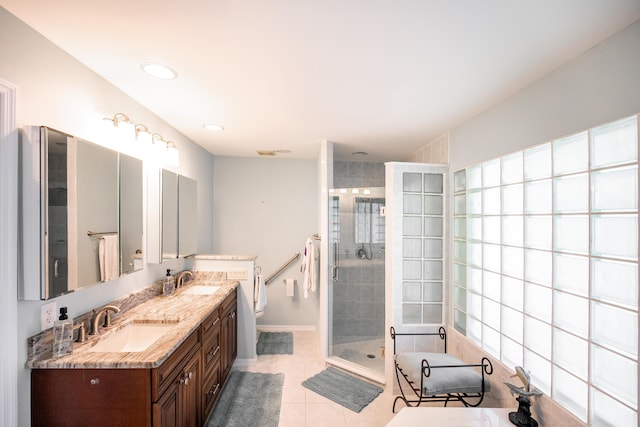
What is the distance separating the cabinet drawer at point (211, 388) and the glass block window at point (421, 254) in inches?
69.9

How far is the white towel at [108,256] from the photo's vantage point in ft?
5.74

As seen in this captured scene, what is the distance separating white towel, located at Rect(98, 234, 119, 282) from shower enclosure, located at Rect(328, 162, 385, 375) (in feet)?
6.52

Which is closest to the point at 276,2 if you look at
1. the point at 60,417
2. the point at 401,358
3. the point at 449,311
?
the point at 60,417

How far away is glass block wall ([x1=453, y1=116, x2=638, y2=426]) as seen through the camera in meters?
1.28

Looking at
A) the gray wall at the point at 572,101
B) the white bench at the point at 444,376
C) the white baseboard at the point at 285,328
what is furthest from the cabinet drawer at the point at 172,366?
the gray wall at the point at 572,101

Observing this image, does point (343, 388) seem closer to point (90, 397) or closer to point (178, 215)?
point (90, 397)

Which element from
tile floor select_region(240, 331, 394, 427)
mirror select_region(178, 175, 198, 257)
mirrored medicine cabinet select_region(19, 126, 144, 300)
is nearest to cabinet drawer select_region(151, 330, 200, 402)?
mirrored medicine cabinet select_region(19, 126, 144, 300)

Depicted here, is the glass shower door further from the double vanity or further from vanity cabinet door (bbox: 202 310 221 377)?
the double vanity

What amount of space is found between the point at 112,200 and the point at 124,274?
52 centimetres

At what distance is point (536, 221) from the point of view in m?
1.79

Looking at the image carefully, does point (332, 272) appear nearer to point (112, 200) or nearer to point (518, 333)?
point (518, 333)

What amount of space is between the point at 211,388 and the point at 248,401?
0.43m

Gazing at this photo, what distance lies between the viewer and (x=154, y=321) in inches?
75.9

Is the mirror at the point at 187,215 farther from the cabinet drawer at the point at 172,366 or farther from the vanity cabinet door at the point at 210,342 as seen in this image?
the cabinet drawer at the point at 172,366
